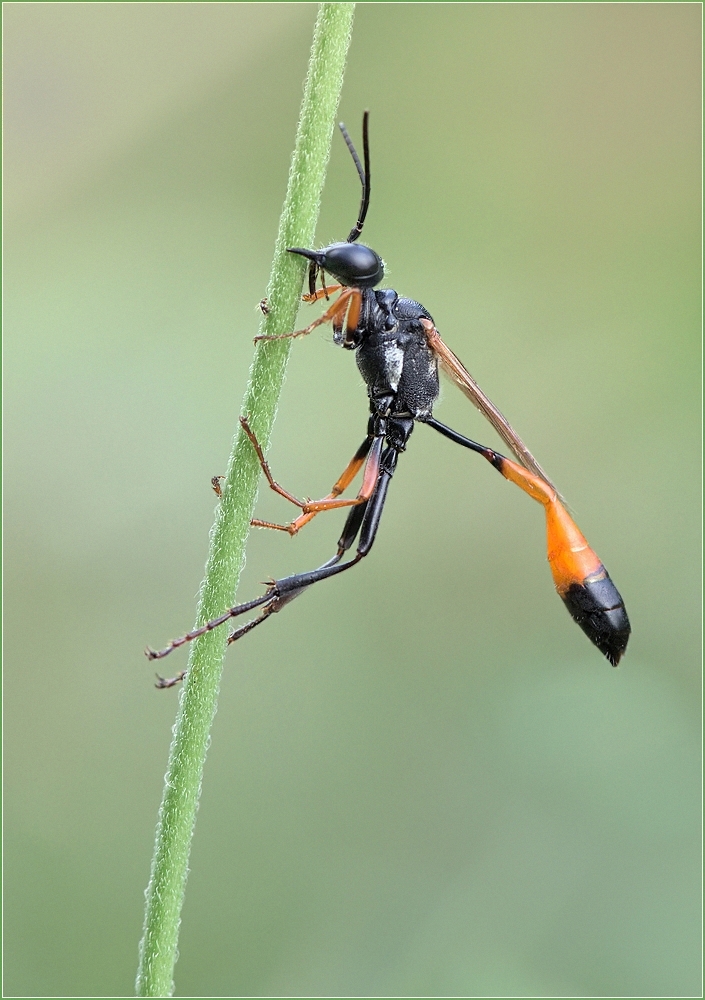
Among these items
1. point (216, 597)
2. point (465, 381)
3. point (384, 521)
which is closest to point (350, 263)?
point (465, 381)

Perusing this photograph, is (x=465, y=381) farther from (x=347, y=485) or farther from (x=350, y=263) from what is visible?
(x=350, y=263)

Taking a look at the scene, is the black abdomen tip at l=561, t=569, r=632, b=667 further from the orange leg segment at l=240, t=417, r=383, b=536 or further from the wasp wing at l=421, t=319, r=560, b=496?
the orange leg segment at l=240, t=417, r=383, b=536

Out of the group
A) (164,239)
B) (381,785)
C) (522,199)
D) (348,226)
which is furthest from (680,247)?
(381,785)

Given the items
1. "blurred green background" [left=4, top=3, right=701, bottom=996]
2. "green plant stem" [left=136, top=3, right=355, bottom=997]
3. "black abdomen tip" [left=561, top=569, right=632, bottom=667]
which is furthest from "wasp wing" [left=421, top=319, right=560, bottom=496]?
"green plant stem" [left=136, top=3, right=355, bottom=997]

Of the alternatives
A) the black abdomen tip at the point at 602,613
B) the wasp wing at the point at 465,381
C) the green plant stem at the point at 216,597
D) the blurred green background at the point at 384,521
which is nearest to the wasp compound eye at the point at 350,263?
the wasp wing at the point at 465,381

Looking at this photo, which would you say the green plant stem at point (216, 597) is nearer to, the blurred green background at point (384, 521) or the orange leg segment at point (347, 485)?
the orange leg segment at point (347, 485)

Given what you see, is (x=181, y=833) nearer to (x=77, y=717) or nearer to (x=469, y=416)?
(x=77, y=717)
